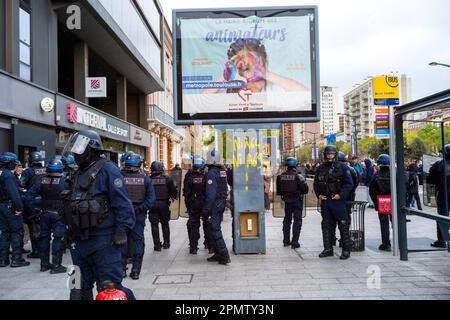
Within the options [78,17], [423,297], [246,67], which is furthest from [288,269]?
[78,17]

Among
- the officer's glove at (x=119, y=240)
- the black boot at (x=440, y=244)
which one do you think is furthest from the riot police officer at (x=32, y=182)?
the black boot at (x=440, y=244)

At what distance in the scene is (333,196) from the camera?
24.5 ft

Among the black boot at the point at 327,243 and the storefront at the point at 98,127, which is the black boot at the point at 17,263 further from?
the black boot at the point at 327,243

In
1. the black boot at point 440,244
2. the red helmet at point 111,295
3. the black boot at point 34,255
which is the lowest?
the black boot at point 34,255

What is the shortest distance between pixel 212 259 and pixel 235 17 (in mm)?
4468

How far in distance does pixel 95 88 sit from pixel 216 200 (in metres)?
12.8

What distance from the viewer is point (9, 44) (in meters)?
11.8

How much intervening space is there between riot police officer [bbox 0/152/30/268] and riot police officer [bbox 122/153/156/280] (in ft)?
6.79

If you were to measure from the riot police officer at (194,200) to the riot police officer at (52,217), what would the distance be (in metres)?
2.42

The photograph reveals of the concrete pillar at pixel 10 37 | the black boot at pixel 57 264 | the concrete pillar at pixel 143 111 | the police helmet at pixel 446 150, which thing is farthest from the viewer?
the concrete pillar at pixel 143 111

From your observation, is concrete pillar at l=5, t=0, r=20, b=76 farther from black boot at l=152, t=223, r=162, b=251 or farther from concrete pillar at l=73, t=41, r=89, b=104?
black boot at l=152, t=223, r=162, b=251

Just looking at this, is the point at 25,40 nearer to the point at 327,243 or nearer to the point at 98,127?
the point at 98,127

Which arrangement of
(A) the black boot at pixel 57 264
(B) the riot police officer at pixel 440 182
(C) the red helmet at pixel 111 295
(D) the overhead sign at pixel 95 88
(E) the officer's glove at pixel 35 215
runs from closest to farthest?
(C) the red helmet at pixel 111 295
(A) the black boot at pixel 57 264
(E) the officer's glove at pixel 35 215
(B) the riot police officer at pixel 440 182
(D) the overhead sign at pixel 95 88

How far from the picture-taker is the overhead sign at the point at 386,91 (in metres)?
7.91
